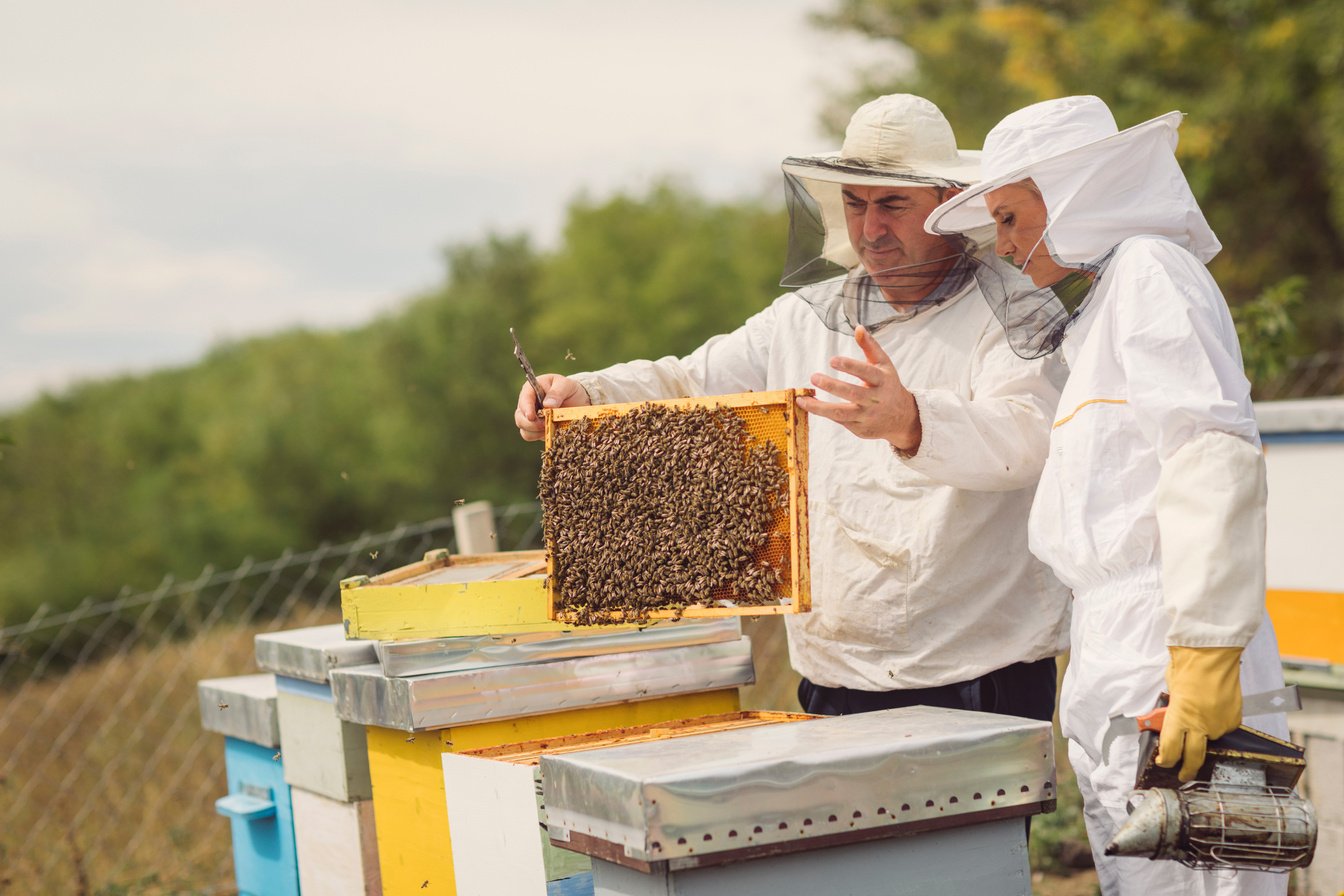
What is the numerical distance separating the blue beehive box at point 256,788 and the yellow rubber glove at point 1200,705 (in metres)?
2.60

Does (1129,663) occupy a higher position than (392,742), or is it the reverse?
(1129,663)

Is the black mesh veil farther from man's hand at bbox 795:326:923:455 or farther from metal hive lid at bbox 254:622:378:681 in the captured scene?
metal hive lid at bbox 254:622:378:681

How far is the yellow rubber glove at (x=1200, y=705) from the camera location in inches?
87.6

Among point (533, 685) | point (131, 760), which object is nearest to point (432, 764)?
point (533, 685)

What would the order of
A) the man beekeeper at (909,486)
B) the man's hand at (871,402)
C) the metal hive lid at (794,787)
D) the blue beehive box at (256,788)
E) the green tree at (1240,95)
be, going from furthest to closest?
the green tree at (1240,95) → the blue beehive box at (256,788) → the man beekeeper at (909,486) → the man's hand at (871,402) → the metal hive lid at (794,787)

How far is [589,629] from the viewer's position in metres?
3.11

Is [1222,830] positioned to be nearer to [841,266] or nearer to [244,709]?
[841,266]

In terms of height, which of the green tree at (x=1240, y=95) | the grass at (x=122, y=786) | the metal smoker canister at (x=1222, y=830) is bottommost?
the grass at (x=122, y=786)

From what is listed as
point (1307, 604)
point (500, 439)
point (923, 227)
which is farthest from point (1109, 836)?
point (500, 439)

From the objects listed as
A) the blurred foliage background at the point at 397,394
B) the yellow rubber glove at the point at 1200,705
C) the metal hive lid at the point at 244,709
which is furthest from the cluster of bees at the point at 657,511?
the blurred foliage background at the point at 397,394

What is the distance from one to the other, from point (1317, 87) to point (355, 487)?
22.0 metres

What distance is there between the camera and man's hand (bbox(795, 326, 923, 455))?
8.81 ft

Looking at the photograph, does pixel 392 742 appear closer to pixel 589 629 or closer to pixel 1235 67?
pixel 589 629

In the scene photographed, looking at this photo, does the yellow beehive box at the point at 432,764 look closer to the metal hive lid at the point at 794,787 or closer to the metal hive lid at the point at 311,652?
the metal hive lid at the point at 311,652
